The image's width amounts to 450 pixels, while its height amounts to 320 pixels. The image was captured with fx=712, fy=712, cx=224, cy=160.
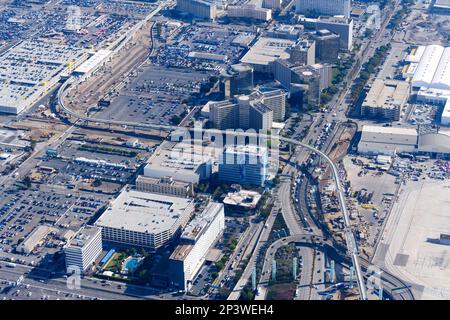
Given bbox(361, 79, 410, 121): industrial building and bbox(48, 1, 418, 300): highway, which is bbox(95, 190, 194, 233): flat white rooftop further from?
bbox(361, 79, 410, 121): industrial building

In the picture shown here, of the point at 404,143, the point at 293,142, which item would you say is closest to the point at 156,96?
the point at 293,142

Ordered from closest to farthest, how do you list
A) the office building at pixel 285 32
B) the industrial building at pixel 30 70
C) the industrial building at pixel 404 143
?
the industrial building at pixel 404 143, the industrial building at pixel 30 70, the office building at pixel 285 32

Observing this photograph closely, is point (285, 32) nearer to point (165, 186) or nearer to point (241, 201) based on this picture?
point (241, 201)

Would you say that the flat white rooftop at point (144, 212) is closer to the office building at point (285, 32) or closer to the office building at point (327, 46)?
the office building at point (327, 46)

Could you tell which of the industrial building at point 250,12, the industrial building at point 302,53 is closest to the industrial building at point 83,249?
the industrial building at point 302,53

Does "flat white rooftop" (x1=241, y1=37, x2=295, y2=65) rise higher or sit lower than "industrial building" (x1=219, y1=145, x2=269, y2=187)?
higher

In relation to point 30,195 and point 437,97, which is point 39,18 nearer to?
point 30,195

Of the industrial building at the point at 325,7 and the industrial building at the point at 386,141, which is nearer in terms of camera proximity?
the industrial building at the point at 386,141

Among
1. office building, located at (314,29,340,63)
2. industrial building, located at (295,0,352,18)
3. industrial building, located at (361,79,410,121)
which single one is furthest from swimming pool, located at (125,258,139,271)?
industrial building, located at (295,0,352,18)
